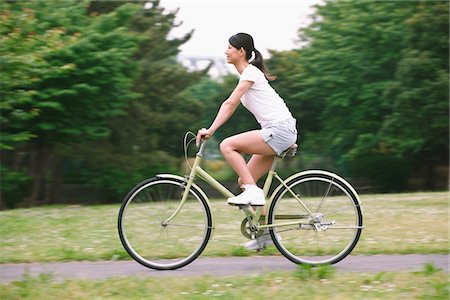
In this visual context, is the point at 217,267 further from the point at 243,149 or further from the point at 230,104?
the point at 230,104

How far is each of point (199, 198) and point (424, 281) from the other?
1.94 m

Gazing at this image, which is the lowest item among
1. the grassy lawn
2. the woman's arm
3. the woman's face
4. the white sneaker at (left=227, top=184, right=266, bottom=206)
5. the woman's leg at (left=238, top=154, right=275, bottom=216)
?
the grassy lawn

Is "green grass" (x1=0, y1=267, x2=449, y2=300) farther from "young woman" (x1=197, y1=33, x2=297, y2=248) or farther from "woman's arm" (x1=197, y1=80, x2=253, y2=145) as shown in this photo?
"woman's arm" (x1=197, y1=80, x2=253, y2=145)

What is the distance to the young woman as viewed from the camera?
6.51 metres

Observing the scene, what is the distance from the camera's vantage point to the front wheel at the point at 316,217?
6680mm

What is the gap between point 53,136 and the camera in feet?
76.0

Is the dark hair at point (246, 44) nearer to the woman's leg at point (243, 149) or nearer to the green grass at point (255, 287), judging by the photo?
the woman's leg at point (243, 149)

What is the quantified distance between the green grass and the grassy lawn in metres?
1.26

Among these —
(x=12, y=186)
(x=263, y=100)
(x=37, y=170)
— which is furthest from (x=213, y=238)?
(x=37, y=170)

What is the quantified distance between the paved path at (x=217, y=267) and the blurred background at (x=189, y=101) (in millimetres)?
14557

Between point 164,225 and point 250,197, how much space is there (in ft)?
2.57

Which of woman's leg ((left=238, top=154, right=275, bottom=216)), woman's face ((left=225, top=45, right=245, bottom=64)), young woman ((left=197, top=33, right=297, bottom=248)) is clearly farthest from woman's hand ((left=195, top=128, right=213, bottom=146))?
woman's face ((left=225, top=45, right=245, bottom=64))

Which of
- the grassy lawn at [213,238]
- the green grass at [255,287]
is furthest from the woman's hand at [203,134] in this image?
the grassy lawn at [213,238]

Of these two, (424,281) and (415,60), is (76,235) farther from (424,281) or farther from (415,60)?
(415,60)
